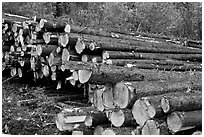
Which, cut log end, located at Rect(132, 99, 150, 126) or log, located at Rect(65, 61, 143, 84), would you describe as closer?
cut log end, located at Rect(132, 99, 150, 126)

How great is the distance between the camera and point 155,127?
10.3ft

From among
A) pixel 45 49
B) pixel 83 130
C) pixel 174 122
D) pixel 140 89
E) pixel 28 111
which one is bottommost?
pixel 28 111

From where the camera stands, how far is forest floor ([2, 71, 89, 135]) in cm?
450

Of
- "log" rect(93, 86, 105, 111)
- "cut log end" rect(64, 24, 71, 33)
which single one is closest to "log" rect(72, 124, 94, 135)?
"log" rect(93, 86, 105, 111)

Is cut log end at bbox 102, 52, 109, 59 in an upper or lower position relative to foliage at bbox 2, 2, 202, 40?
lower

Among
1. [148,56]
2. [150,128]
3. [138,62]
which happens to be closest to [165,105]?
[150,128]

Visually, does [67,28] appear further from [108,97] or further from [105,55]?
[108,97]

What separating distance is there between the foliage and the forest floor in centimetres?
565

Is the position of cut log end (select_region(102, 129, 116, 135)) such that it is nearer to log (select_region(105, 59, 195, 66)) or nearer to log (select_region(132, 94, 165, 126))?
log (select_region(132, 94, 165, 126))

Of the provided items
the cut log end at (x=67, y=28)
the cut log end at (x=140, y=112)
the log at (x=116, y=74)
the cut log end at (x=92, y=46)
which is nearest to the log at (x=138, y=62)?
the cut log end at (x=92, y=46)

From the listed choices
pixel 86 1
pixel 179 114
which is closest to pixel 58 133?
pixel 179 114

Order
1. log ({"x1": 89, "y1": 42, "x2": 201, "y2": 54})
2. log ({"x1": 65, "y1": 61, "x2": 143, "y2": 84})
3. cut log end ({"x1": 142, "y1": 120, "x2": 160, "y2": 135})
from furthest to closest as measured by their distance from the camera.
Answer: log ({"x1": 89, "y1": 42, "x2": 201, "y2": 54}) → log ({"x1": 65, "y1": 61, "x2": 143, "y2": 84}) → cut log end ({"x1": 142, "y1": 120, "x2": 160, "y2": 135})

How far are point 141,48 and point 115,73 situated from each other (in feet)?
7.35

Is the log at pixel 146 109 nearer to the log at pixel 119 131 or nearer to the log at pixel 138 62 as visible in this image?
the log at pixel 119 131
